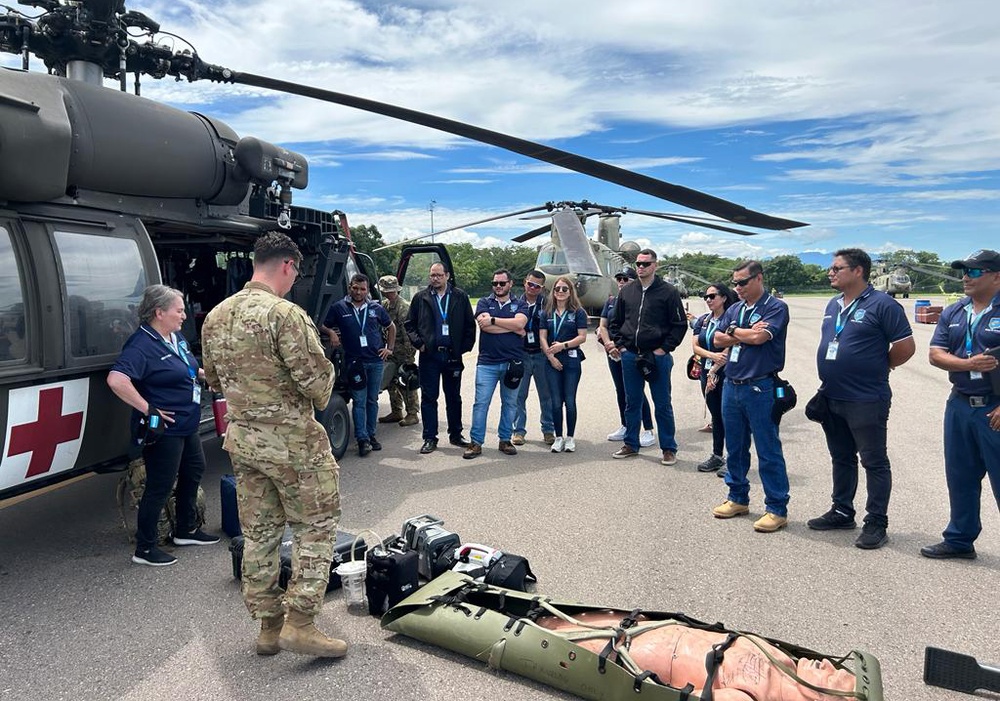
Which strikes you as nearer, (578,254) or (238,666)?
(238,666)

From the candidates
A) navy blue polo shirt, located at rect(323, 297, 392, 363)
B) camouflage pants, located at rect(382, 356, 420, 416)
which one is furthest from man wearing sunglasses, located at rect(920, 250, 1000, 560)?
camouflage pants, located at rect(382, 356, 420, 416)

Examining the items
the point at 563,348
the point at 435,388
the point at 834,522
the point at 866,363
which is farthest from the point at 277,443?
the point at 563,348

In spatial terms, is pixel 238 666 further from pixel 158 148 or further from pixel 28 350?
pixel 158 148

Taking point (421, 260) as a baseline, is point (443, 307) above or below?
below

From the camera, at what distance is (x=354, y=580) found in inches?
152

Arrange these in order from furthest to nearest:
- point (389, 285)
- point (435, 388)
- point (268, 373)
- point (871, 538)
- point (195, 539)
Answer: point (389, 285) → point (435, 388) → point (195, 539) → point (871, 538) → point (268, 373)

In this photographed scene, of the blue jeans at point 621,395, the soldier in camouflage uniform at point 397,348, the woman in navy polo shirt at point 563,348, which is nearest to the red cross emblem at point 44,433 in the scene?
the soldier in camouflage uniform at point 397,348

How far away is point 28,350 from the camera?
13.2 ft

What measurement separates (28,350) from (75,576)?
4.64ft

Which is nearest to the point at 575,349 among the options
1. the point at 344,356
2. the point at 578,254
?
the point at 344,356

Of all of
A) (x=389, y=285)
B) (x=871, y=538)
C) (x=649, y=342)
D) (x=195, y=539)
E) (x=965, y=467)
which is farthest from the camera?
(x=389, y=285)

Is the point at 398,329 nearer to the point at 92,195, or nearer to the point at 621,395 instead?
the point at 621,395

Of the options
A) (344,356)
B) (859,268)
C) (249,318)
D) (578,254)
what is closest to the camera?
Result: (249,318)

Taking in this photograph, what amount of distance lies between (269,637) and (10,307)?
2.39 metres
